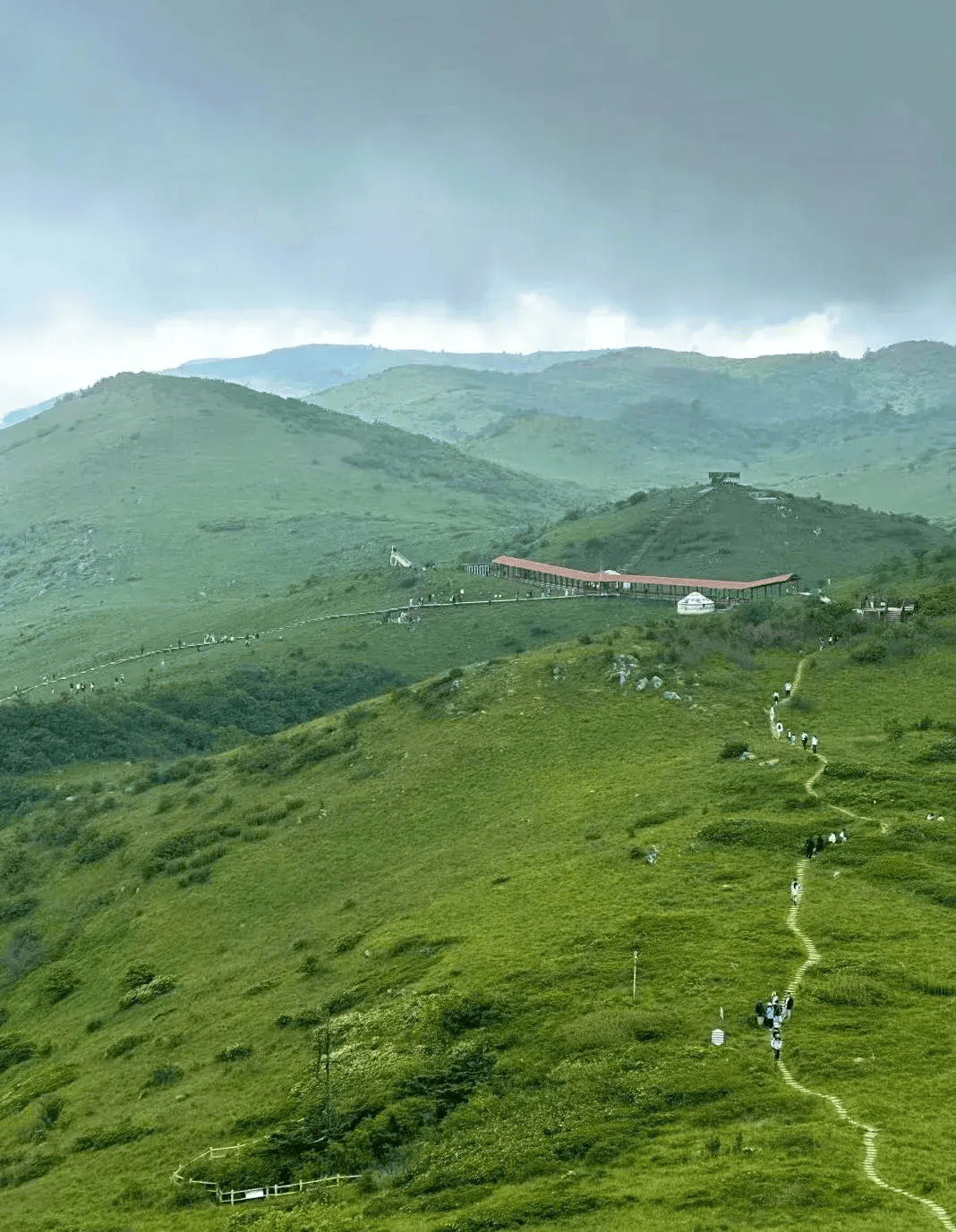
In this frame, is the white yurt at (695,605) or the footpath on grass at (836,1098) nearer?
the footpath on grass at (836,1098)

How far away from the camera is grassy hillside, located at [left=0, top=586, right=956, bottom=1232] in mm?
45594

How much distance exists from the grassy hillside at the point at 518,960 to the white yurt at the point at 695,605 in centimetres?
6942

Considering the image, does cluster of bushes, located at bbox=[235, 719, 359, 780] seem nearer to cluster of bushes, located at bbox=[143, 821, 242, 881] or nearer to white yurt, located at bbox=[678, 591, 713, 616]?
cluster of bushes, located at bbox=[143, 821, 242, 881]

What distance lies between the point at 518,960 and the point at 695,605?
132624mm

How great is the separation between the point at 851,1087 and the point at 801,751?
43267 mm

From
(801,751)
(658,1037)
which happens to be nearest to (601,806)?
(801,751)

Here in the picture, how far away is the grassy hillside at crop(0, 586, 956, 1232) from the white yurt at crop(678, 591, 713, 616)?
69416mm

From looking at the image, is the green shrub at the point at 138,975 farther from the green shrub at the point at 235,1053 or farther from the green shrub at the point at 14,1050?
the green shrub at the point at 235,1053

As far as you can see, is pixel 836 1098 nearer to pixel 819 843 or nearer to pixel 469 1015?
pixel 469 1015

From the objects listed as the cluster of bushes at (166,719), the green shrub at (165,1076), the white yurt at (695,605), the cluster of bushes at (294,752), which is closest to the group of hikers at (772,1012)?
the green shrub at (165,1076)

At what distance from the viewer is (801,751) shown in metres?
87.9

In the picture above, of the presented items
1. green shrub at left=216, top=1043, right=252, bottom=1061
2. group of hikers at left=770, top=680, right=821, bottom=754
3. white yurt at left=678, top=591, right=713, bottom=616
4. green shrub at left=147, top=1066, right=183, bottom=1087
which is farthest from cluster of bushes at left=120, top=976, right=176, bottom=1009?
white yurt at left=678, top=591, right=713, bottom=616

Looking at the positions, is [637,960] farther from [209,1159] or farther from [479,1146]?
[209,1159]

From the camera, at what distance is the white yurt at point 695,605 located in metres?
189
